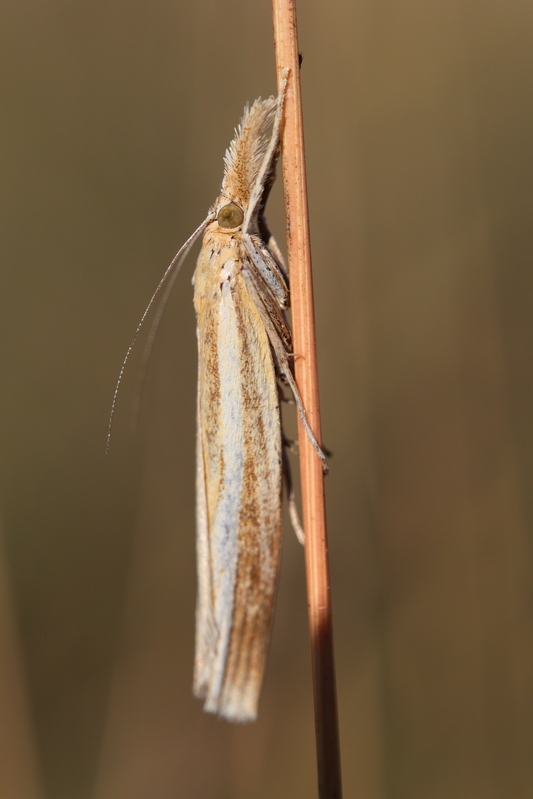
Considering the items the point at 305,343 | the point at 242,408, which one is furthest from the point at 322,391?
the point at 305,343

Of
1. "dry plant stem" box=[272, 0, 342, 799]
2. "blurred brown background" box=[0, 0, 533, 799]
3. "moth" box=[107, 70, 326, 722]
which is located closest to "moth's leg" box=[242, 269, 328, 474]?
"moth" box=[107, 70, 326, 722]

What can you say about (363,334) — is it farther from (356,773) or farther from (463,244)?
(356,773)

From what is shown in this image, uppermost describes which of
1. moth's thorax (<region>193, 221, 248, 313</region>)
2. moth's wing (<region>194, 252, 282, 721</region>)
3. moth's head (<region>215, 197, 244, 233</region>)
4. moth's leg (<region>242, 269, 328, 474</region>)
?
moth's head (<region>215, 197, 244, 233</region>)

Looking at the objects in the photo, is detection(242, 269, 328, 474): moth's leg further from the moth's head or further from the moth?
the moth's head

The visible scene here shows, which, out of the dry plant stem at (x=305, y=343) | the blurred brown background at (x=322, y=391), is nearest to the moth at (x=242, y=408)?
the dry plant stem at (x=305, y=343)

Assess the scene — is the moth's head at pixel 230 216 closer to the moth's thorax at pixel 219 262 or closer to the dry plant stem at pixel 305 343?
the moth's thorax at pixel 219 262
